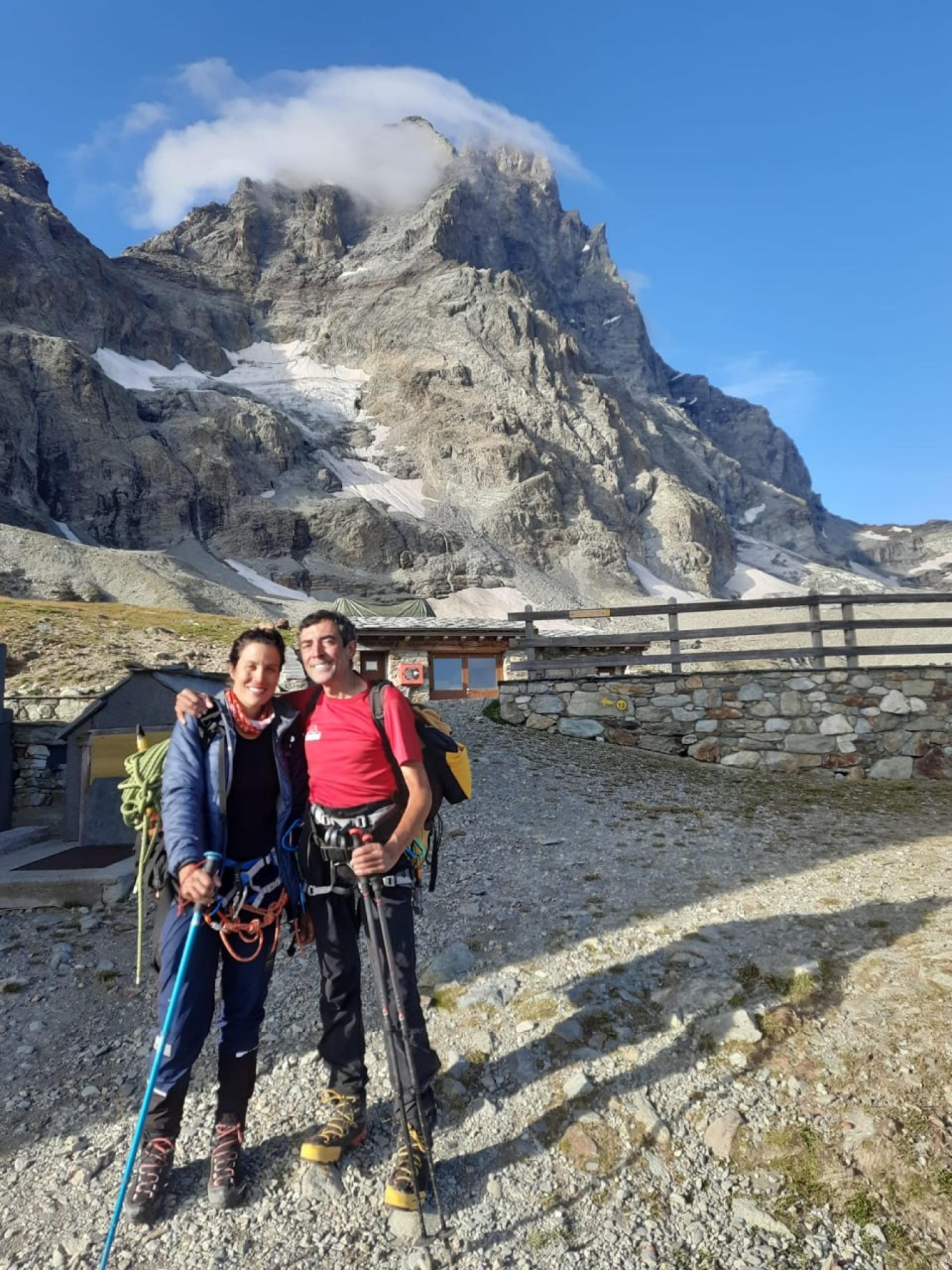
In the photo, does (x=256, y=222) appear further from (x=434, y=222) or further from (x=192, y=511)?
(x=192, y=511)

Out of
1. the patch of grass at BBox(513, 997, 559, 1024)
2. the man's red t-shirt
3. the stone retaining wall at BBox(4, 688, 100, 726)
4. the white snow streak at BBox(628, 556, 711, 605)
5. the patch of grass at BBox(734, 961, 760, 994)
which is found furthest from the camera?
the white snow streak at BBox(628, 556, 711, 605)

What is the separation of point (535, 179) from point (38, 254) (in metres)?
141

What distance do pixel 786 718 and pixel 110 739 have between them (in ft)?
35.4

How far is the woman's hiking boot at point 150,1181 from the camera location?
10.3 ft

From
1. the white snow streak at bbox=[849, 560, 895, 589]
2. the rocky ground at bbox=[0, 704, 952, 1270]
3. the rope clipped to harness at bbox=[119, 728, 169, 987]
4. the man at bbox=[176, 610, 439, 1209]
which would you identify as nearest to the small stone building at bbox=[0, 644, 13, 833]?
the rocky ground at bbox=[0, 704, 952, 1270]

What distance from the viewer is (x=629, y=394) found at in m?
146

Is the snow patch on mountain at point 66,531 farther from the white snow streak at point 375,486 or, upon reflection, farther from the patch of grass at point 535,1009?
the patch of grass at point 535,1009

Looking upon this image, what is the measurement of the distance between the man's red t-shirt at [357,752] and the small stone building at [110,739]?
5.97m

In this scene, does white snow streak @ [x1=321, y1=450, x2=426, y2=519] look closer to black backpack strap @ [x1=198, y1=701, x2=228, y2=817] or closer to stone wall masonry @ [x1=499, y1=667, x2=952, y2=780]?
stone wall masonry @ [x1=499, y1=667, x2=952, y2=780]

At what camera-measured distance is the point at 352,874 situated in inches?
139

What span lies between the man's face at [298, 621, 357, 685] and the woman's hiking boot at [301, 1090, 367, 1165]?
2181 mm

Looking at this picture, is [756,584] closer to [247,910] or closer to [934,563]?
[934,563]

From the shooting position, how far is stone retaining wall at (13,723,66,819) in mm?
12461

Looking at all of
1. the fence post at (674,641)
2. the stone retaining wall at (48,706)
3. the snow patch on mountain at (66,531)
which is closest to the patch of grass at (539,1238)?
the fence post at (674,641)
